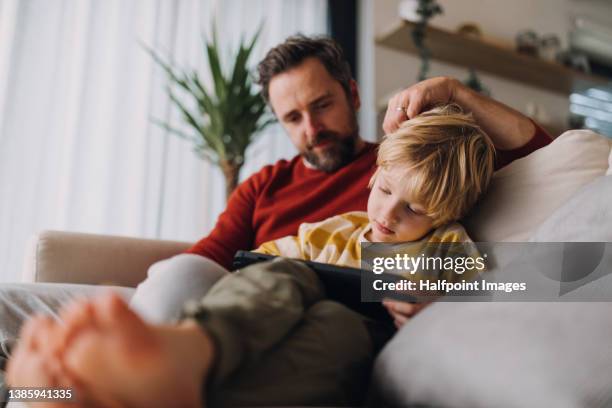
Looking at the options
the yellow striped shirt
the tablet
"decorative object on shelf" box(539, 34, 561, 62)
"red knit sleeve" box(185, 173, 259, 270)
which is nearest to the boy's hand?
the tablet

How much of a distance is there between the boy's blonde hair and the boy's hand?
321 mm

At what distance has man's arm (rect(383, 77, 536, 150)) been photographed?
110 cm

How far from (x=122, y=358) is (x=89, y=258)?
3.27ft

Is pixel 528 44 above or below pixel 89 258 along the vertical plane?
above

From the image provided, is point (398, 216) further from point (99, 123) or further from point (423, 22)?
point (423, 22)

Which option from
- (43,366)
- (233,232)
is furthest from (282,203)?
(43,366)

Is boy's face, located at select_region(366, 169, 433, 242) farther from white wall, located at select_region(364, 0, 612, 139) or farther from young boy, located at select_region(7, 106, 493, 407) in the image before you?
white wall, located at select_region(364, 0, 612, 139)

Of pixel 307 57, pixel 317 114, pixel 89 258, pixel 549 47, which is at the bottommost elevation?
pixel 89 258

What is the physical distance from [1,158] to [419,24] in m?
2.20

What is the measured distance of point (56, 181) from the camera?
7.48 feet

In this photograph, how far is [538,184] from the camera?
0.94 meters

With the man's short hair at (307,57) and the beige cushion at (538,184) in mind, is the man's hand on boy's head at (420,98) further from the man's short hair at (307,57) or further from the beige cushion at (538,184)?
the man's short hair at (307,57)

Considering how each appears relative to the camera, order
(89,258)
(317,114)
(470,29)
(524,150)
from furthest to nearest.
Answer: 1. (470,29)
2. (317,114)
3. (89,258)
4. (524,150)

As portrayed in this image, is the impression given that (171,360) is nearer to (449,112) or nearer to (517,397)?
(517,397)
